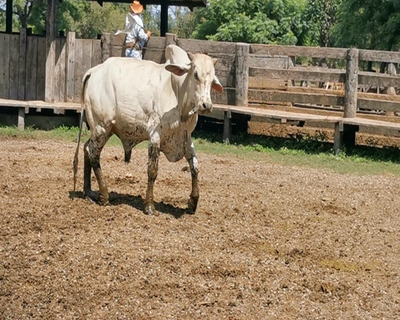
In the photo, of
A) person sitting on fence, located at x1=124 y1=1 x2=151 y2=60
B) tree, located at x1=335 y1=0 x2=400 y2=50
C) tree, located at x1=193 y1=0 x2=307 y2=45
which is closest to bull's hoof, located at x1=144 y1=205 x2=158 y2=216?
person sitting on fence, located at x1=124 y1=1 x2=151 y2=60

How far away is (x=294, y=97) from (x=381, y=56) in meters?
1.80

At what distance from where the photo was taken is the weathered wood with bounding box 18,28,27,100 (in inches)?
673

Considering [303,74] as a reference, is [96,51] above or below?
above

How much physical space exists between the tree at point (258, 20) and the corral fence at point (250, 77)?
1456 centimetres

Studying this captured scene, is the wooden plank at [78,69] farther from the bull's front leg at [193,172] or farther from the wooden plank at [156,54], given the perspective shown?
the bull's front leg at [193,172]

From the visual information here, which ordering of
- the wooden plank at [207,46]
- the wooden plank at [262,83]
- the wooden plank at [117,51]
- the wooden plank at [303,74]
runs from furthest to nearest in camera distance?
the wooden plank at [117,51], the wooden plank at [262,83], the wooden plank at [207,46], the wooden plank at [303,74]

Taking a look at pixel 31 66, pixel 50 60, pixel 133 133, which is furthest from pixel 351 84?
pixel 31 66

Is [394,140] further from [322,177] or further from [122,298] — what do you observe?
[122,298]

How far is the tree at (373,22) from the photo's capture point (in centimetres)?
2345

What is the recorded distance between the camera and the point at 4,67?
17.2m

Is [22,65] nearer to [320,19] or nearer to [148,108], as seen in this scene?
[148,108]

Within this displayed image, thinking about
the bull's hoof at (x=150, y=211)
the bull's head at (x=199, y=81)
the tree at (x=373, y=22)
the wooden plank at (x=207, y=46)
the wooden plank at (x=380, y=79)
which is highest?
the tree at (x=373, y=22)

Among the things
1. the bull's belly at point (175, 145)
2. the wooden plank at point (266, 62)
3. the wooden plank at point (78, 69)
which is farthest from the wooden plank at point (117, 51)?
the bull's belly at point (175, 145)

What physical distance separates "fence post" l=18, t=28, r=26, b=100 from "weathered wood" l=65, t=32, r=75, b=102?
0.97 m
